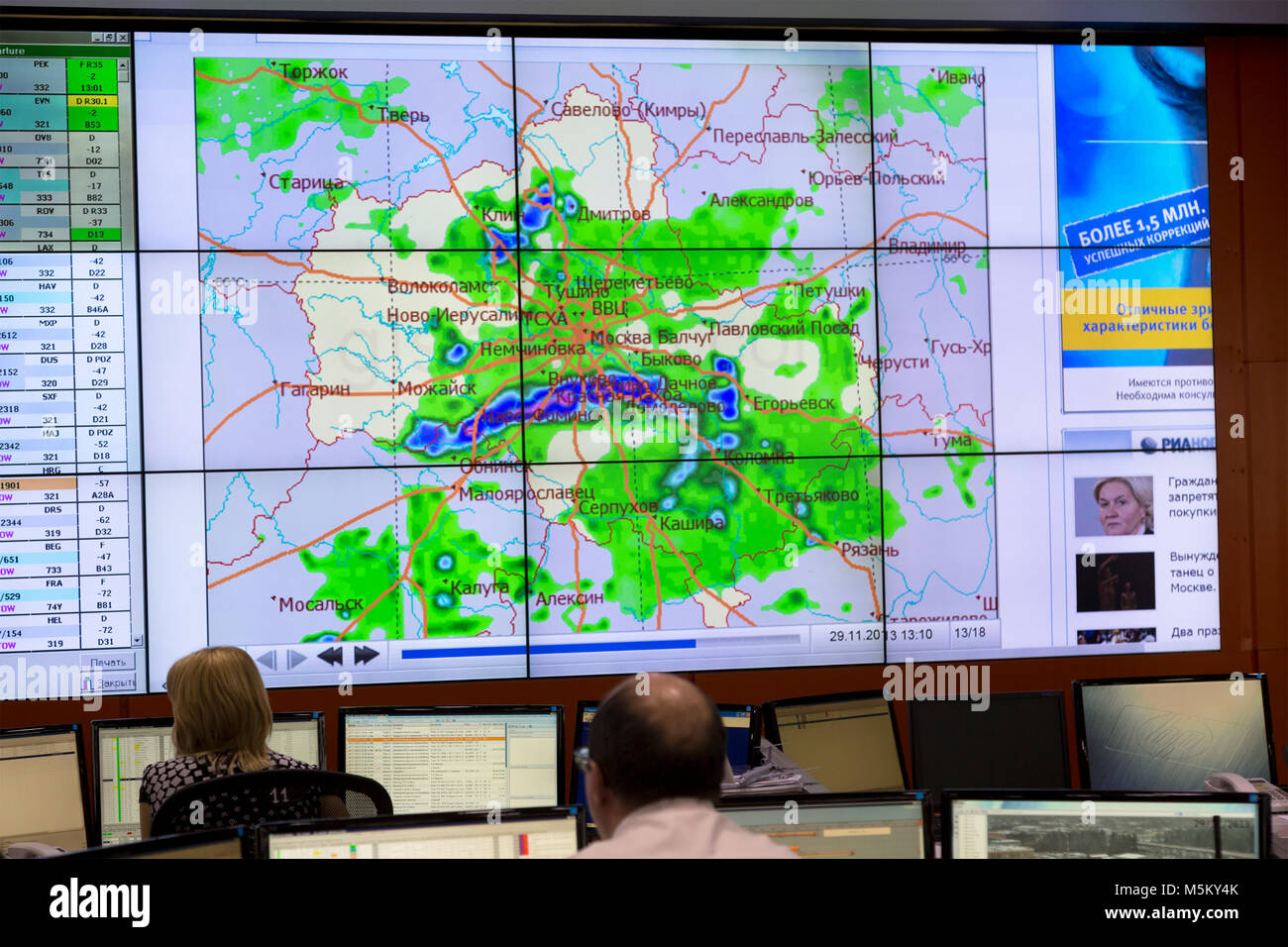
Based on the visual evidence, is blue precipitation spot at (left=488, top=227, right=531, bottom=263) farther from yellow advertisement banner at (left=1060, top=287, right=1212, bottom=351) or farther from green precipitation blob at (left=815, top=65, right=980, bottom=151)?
yellow advertisement banner at (left=1060, top=287, right=1212, bottom=351)

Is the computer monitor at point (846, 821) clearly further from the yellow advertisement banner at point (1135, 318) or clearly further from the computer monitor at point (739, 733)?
the yellow advertisement banner at point (1135, 318)

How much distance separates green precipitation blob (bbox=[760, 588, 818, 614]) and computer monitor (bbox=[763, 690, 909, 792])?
2.51 feet

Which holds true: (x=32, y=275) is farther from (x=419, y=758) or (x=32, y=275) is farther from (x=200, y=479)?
(x=419, y=758)

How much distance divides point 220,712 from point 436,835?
0.87 meters

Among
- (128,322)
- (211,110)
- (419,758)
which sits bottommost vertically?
(419,758)

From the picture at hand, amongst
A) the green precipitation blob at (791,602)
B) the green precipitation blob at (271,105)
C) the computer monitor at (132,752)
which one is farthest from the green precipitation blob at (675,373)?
the computer monitor at (132,752)

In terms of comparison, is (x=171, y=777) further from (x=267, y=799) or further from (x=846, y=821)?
(x=846, y=821)

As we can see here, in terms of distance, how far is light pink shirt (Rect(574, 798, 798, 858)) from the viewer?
1.29 meters

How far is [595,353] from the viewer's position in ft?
12.1

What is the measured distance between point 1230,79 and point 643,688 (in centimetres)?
394

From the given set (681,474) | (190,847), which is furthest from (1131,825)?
(681,474)

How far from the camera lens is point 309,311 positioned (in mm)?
3562

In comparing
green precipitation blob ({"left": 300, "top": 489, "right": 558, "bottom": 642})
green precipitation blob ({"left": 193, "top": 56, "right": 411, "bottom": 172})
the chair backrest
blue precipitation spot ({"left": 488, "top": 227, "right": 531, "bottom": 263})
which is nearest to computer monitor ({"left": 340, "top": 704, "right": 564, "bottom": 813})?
the chair backrest

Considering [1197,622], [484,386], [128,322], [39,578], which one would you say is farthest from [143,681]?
[1197,622]
